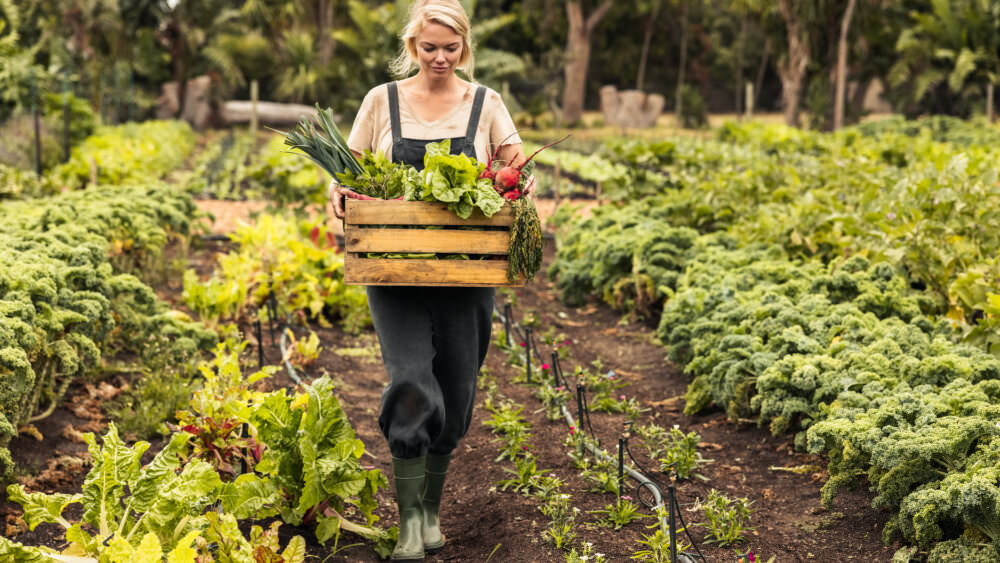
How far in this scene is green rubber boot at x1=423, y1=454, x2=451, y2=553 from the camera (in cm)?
371

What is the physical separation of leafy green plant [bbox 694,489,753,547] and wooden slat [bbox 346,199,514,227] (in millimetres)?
1332

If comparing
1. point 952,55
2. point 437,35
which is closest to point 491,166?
point 437,35

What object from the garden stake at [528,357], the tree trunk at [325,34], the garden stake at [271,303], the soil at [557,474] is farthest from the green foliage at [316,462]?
the tree trunk at [325,34]

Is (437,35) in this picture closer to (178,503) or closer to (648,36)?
(178,503)

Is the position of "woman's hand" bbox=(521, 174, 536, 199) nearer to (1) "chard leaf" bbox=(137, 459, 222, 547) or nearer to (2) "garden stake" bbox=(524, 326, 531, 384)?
(1) "chard leaf" bbox=(137, 459, 222, 547)

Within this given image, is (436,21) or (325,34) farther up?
(325,34)

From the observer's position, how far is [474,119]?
3471 mm

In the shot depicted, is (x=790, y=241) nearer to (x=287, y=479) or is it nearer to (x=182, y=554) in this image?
(x=287, y=479)

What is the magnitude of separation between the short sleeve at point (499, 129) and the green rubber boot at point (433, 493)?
3.84 feet

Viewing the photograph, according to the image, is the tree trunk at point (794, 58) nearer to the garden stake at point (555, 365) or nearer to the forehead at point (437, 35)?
the garden stake at point (555, 365)

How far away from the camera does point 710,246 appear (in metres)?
6.98

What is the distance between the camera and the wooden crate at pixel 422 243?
10.7 feet

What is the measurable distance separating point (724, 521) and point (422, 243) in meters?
1.56

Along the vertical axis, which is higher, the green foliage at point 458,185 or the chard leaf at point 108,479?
the green foliage at point 458,185
